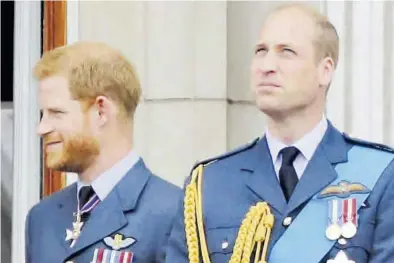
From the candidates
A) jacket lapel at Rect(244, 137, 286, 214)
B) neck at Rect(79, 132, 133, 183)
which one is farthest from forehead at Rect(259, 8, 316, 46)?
neck at Rect(79, 132, 133, 183)

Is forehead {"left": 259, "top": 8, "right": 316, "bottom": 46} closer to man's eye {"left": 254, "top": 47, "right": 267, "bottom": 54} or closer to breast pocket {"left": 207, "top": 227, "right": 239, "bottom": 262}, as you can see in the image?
man's eye {"left": 254, "top": 47, "right": 267, "bottom": 54}

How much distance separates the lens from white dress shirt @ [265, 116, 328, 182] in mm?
3312

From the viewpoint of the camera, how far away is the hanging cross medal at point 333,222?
3.21m

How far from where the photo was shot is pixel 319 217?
326 cm

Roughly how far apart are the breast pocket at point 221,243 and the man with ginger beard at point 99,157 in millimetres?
276

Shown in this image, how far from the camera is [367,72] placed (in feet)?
14.6

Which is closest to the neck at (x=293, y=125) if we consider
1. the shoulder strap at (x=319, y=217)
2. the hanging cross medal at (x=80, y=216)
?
the shoulder strap at (x=319, y=217)

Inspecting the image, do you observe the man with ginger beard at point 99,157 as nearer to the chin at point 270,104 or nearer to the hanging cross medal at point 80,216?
the hanging cross medal at point 80,216

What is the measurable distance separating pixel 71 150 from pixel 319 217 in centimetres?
69

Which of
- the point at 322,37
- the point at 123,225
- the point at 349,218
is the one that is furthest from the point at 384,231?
the point at 123,225

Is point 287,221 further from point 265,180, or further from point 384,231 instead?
point 384,231

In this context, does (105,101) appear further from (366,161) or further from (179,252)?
(366,161)

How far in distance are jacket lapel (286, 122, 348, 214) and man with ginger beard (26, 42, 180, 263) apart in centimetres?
45

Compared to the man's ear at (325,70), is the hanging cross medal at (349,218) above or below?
below
